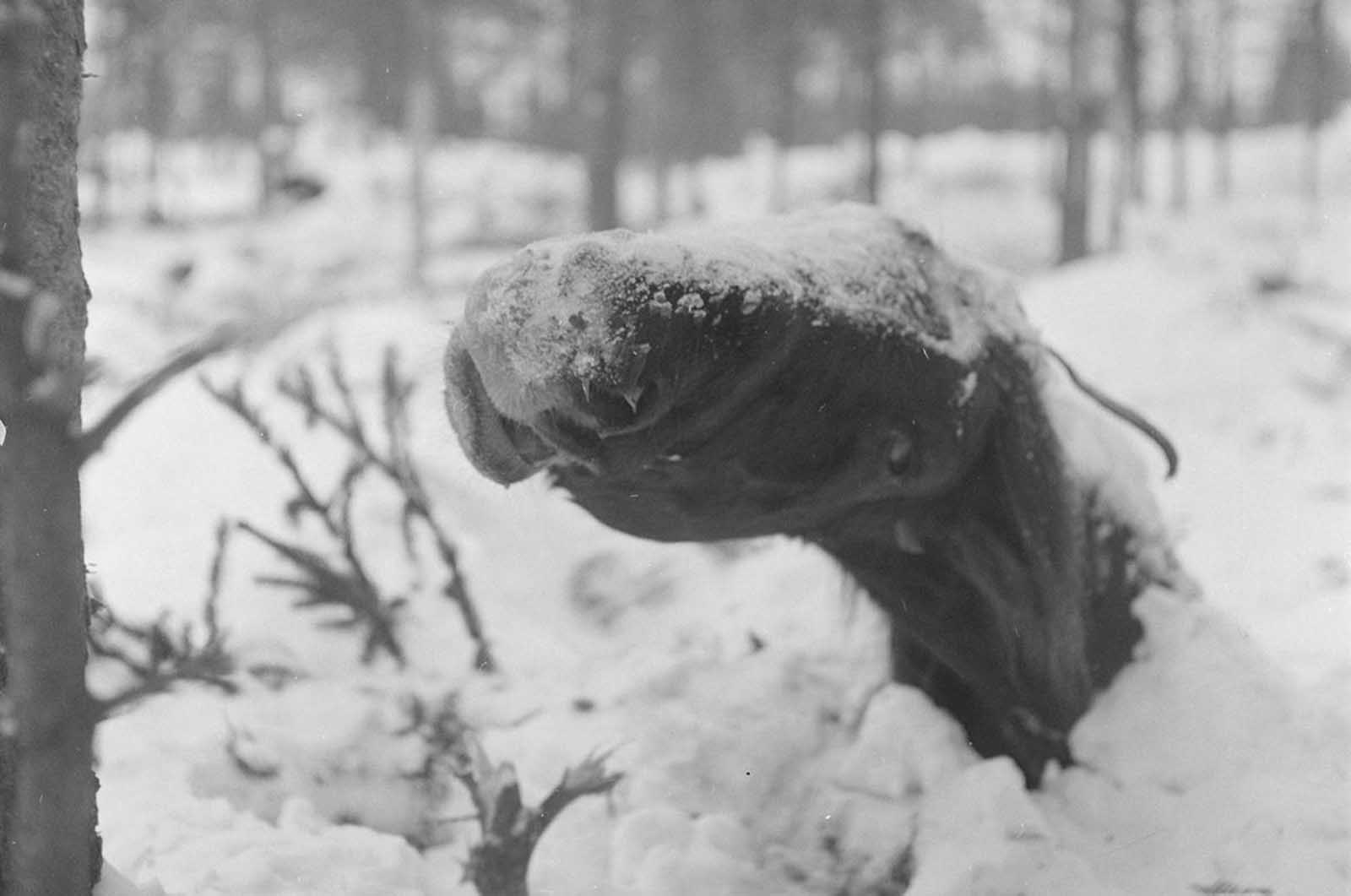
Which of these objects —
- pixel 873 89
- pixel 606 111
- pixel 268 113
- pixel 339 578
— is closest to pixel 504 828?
pixel 339 578

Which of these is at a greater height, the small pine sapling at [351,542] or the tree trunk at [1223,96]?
the tree trunk at [1223,96]

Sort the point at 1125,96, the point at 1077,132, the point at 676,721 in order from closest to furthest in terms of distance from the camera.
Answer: the point at 676,721, the point at 1077,132, the point at 1125,96

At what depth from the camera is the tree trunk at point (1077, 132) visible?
13.3 meters

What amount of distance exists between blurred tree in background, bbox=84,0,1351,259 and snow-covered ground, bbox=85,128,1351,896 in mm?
3156

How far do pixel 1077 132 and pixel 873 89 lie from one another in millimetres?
3127

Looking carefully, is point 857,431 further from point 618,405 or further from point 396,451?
point 396,451

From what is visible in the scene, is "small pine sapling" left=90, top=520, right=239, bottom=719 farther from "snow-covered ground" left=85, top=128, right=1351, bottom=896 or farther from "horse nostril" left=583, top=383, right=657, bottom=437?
"horse nostril" left=583, top=383, right=657, bottom=437

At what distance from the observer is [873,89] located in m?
15.5

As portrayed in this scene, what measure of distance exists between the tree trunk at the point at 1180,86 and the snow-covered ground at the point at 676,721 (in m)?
17.4

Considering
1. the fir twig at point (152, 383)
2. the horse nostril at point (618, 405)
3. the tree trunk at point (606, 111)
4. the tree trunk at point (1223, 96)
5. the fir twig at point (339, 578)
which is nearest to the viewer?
the fir twig at point (152, 383)

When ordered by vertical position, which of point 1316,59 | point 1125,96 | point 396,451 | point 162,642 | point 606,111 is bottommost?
point 162,642

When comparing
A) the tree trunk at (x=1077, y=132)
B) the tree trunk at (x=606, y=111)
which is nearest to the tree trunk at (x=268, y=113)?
the tree trunk at (x=606, y=111)

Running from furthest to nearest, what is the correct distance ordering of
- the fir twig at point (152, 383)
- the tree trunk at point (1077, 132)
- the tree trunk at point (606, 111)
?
the tree trunk at point (1077, 132) → the tree trunk at point (606, 111) → the fir twig at point (152, 383)

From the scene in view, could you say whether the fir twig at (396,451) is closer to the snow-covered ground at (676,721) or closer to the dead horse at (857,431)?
the snow-covered ground at (676,721)
